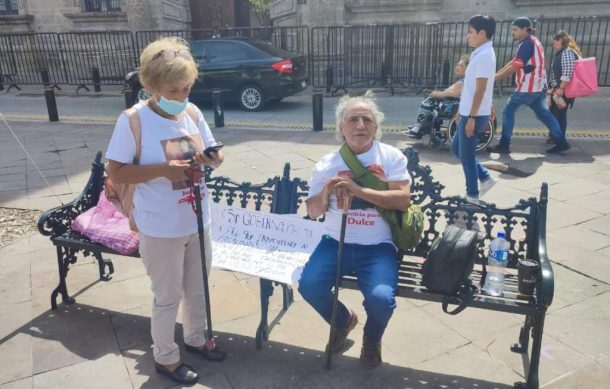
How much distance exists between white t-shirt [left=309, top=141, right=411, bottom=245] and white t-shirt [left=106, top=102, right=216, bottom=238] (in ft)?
2.46

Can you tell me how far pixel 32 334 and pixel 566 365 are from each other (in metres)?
3.22

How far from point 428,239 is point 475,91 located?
2028mm

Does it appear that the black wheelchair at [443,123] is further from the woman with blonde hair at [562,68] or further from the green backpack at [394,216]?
the green backpack at [394,216]

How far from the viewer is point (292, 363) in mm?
3070

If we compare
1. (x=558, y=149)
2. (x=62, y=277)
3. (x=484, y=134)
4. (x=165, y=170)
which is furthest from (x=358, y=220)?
(x=558, y=149)

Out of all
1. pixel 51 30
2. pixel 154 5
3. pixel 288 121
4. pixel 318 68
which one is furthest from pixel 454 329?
pixel 51 30

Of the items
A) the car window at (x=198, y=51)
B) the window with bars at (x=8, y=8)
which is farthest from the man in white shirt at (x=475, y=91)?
the window with bars at (x=8, y=8)

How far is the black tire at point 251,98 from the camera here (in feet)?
38.8

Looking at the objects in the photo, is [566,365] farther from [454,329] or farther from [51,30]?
[51,30]

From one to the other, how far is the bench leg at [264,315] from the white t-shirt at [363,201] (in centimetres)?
53

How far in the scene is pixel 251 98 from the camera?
11914 millimetres

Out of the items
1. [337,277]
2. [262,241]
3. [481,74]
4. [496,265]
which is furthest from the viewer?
[481,74]

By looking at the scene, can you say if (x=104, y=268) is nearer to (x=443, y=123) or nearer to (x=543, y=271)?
(x=543, y=271)

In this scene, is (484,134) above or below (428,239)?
below
